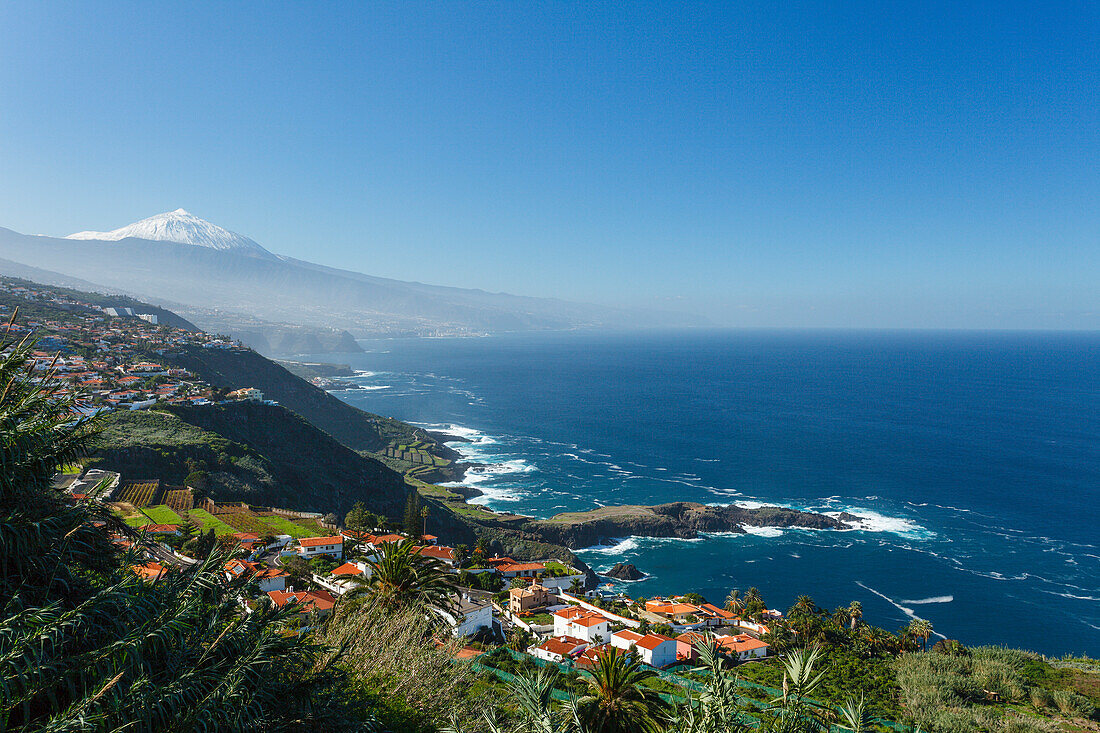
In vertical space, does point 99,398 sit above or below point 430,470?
above

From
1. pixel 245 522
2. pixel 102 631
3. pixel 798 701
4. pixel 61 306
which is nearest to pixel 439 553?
pixel 245 522

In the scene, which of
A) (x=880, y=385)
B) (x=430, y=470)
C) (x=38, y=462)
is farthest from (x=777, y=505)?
(x=880, y=385)

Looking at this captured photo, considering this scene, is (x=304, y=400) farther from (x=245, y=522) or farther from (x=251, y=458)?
(x=245, y=522)

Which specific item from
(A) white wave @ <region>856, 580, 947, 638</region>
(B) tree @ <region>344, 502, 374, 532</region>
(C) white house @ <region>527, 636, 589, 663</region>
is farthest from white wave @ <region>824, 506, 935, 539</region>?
(B) tree @ <region>344, 502, 374, 532</region>

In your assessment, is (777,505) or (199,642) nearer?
(199,642)

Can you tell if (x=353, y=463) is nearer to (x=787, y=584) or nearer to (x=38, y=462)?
(x=787, y=584)

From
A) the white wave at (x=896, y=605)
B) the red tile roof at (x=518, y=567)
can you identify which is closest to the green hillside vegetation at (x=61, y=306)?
the red tile roof at (x=518, y=567)

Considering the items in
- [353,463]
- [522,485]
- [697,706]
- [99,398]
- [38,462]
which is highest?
[38,462]

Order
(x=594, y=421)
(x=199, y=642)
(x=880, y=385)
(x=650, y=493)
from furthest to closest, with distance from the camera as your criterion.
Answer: (x=880, y=385) → (x=594, y=421) → (x=650, y=493) → (x=199, y=642)
